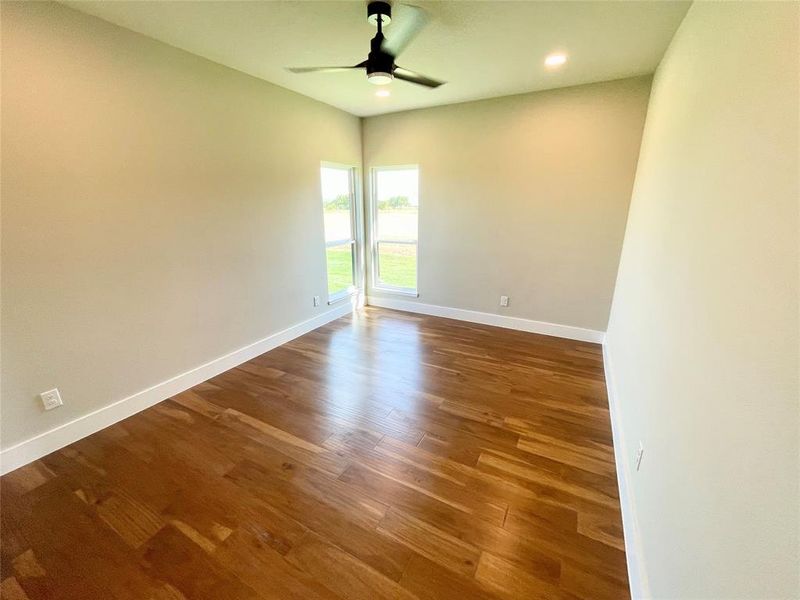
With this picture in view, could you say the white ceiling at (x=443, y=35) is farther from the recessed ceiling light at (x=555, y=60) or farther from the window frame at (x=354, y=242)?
the window frame at (x=354, y=242)

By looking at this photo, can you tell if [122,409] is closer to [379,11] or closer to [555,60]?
[379,11]

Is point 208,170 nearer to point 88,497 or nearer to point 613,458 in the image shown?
point 88,497

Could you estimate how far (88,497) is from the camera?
1.72 metres

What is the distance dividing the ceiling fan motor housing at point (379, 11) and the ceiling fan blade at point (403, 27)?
0.18 feet

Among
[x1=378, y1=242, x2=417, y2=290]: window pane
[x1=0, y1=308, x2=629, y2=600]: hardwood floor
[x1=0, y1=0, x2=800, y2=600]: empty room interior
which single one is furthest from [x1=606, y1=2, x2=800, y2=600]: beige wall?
[x1=378, y1=242, x2=417, y2=290]: window pane

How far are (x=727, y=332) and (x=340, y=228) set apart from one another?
3.95 metres

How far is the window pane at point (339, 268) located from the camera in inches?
168

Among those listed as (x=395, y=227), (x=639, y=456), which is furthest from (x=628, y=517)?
(x=395, y=227)

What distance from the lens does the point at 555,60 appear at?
8.18ft

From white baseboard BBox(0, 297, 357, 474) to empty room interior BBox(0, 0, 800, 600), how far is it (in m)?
→ 0.02

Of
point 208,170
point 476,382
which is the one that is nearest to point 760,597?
point 476,382

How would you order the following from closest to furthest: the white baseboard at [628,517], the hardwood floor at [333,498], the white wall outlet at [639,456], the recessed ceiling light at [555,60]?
the white baseboard at [628,517] → the hardwood floor at [333,498] → the white wall outlet at [639,456] → the recessed ceiling light at [555,60]

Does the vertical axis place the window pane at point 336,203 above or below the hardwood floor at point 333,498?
above

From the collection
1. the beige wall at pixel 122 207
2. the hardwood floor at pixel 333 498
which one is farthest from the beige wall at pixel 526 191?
the beige wall at pixel 122 207
